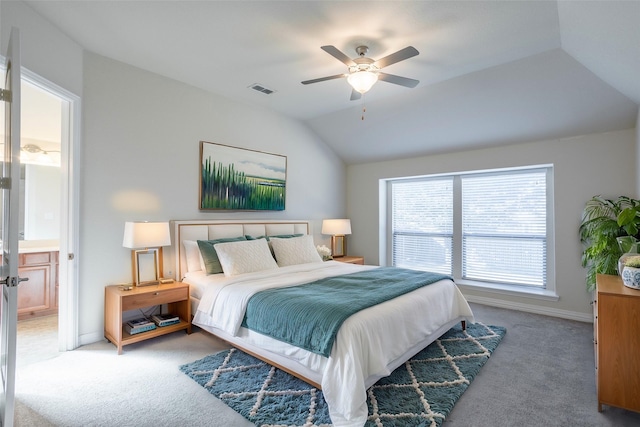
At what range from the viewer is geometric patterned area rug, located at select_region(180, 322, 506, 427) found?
2072 millimetres

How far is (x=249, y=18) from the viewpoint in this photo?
8.31ft

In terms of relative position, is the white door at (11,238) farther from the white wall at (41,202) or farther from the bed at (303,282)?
the white wall at (41,202)

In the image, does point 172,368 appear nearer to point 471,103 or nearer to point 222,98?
point 222,98

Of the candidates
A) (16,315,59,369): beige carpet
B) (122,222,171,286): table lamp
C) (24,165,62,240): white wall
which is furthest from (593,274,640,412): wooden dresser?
(24,165,62,240): white wall

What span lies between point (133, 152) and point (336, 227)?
3.11 meters

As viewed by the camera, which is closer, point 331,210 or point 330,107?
point 330,107

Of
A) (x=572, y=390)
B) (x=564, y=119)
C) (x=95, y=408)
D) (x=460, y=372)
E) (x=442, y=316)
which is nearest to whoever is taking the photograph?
(x=95, y=408)

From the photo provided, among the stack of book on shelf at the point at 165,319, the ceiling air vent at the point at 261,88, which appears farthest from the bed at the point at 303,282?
the ceiling air vent at the point at 261,88

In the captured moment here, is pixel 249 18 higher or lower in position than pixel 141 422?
higher

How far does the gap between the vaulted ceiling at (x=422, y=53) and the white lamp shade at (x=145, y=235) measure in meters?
1.67

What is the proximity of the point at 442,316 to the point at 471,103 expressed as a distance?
2541 millimetres

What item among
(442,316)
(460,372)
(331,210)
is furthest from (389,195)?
(460,372)

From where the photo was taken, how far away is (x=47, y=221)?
4.65m

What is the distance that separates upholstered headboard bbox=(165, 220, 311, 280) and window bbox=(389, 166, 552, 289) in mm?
2071
